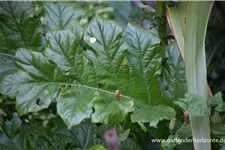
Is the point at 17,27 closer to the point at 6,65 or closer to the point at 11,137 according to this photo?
the point at 6,65

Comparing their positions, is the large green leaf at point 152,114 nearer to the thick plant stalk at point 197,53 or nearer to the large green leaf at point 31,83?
the thick plant stalk at point 197,53

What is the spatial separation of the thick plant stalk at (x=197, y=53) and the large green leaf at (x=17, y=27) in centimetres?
34

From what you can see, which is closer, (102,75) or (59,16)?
(102,75)

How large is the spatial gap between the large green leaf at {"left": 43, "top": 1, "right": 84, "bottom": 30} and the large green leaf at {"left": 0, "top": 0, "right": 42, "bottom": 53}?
0.10 ft

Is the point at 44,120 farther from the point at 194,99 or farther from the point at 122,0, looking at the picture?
the point at 194,99

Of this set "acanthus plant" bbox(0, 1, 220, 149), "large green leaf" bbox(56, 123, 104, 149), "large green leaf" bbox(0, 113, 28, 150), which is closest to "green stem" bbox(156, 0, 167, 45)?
"acanthus plant" bbox(0, 1, 220, 149)

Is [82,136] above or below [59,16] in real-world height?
below

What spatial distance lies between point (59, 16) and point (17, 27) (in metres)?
0.10

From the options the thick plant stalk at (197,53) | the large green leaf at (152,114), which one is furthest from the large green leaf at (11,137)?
the thick plant stalk at (197,53)

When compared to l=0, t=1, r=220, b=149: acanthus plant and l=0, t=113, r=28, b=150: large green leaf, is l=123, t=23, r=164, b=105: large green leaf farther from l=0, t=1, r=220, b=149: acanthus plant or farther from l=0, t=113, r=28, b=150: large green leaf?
l=0, t=113, r=28, b=150: large green leaf

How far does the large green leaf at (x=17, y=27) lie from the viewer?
768 millimetres

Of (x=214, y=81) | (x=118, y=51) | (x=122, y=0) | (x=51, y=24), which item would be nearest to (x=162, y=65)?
(x=118, y=51)

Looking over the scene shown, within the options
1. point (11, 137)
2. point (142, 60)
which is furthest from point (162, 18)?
point (11, 137)

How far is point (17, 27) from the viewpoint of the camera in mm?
781
